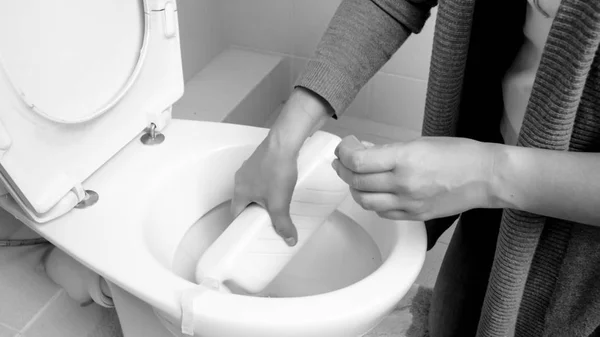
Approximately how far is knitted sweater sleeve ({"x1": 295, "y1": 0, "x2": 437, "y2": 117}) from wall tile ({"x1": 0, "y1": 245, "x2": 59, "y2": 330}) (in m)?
0.50

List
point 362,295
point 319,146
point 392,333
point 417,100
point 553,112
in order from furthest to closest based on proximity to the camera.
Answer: point 417,100
point 392,333
point 319,146
point 362,295
point 553,112

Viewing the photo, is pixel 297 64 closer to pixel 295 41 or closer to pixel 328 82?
pixel 295 41

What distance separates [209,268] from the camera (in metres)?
0.58

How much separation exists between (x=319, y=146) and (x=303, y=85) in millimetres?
95

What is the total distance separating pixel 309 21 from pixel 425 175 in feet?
2.78

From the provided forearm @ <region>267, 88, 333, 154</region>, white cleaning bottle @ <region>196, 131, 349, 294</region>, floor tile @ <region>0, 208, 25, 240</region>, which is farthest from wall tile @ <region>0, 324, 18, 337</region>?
forearm @ <region>267, 88, 333, 154</region>

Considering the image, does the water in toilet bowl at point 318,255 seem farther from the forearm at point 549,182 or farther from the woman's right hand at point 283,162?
the forearm at point 549,182

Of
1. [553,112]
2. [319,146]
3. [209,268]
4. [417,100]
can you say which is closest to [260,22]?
[417,100]

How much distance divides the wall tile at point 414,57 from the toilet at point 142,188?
532mm

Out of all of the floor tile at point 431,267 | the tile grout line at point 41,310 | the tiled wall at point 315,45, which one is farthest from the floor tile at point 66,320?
the tiled wall at point 315,45

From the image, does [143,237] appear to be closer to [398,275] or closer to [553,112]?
[398,275]

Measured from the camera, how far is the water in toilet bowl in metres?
0.74

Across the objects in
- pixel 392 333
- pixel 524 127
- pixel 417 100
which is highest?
pixel 524 127

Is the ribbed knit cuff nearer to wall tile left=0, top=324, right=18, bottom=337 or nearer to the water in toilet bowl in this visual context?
the water in toilet bowl
